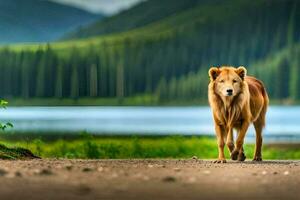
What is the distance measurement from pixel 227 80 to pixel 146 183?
19.8 ft

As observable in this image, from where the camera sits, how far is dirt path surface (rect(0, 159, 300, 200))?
10156 mm

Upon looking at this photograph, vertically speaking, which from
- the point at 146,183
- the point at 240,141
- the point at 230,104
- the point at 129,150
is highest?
the point at 230,104

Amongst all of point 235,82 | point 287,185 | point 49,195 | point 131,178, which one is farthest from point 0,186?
point 235,82

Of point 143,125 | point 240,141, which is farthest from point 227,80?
point 143,125

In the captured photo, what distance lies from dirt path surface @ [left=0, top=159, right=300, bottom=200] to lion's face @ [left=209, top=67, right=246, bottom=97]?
9.55 ft

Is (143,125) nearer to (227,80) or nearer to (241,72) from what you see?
(241,72)

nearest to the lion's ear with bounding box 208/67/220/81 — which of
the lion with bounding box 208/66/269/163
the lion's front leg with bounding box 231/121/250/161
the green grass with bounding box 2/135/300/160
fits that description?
the lion with bounding box 208/66/269/163

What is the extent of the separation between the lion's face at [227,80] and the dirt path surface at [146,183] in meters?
2.91

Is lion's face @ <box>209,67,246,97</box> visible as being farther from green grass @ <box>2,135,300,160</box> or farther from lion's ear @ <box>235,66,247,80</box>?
green grass @ <box>2,135,300,160</box>

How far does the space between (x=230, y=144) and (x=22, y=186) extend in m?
→ 7.60

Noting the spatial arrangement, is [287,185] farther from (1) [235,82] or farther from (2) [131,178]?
(1) [235,82]

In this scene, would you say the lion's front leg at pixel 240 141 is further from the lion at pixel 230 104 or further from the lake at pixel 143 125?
the lake at pixel 143 125

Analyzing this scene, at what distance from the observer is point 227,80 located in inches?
673

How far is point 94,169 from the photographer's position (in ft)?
45.1
